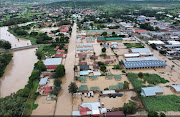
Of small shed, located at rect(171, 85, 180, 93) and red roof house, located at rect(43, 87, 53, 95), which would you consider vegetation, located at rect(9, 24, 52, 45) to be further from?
small shed, located at rect(171, 85, 180, 93)

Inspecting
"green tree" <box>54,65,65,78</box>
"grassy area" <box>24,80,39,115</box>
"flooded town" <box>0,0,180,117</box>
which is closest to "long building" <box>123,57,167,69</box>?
"flooded town" <box>0,0,180,117</box>

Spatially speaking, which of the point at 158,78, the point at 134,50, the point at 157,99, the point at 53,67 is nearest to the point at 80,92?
the point at 53,67

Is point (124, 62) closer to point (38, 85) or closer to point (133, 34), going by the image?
point (38, 85)

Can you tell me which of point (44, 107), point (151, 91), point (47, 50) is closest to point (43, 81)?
point (44, 107)

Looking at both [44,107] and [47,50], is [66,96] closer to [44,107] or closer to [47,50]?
[44,107]

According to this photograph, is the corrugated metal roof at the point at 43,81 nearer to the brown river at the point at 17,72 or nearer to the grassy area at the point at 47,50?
the brown river at the point at 17,72

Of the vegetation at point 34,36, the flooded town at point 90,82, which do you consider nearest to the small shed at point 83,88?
the flooded town at point 90,82
